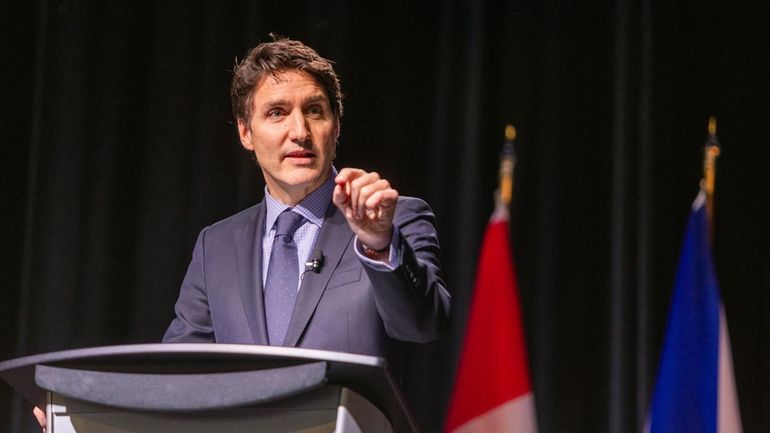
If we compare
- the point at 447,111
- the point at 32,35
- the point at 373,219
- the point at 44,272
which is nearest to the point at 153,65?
the point at 32,35

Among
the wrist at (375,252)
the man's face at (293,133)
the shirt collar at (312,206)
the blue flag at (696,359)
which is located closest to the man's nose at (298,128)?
the man's face at (293,133)

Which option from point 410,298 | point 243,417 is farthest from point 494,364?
point 243,417

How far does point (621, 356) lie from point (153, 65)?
189cm

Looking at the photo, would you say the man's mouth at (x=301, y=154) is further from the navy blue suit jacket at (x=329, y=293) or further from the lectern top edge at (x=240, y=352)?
the lectern top edge at (x=240, y=352)

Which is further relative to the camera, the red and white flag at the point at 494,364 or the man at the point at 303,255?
the red and white flag at the point at 494,364

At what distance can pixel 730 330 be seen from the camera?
3.04 metres

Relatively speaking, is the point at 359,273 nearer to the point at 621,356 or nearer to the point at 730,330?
the point at 621,356

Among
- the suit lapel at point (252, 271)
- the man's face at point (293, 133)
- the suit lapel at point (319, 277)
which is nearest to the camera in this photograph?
the suit lapel at point (319, 277)

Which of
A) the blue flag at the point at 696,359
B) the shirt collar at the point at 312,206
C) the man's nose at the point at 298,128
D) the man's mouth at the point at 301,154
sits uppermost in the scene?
the man's nose at the point at 298,128

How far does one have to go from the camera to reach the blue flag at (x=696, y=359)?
7.16 feet

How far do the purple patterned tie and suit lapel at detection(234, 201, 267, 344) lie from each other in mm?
29

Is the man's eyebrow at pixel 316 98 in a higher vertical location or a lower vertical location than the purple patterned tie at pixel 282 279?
higher

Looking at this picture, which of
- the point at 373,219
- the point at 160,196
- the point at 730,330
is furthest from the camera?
the point at 160,196

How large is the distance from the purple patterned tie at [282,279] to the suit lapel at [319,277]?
0.10 m
